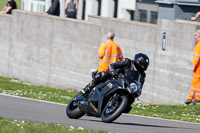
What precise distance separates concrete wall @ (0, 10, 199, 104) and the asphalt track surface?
4762mm

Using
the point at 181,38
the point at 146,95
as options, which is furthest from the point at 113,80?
the point at 146,95

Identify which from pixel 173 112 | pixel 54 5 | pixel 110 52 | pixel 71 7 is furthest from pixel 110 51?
pixel 54 5

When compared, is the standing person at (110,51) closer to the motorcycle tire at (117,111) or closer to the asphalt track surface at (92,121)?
the asphalt track surface at (92,121)

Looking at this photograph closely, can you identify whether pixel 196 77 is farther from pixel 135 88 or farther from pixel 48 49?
pixel 48 49

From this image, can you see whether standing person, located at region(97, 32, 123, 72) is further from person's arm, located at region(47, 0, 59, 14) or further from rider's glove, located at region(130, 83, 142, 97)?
person's arm, located at region(47, 0, 59, 14)

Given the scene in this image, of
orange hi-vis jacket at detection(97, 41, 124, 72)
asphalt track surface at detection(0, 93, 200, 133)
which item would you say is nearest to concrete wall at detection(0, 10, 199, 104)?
orange hi-vis jacket at detection(97, 41, 124, 72)

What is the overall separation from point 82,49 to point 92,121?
11.2 metres

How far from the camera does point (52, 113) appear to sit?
1380cm

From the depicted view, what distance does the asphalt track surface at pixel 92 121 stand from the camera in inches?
456

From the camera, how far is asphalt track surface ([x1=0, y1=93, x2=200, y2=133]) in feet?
38.0

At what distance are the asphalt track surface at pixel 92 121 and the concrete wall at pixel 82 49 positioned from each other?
4762mm

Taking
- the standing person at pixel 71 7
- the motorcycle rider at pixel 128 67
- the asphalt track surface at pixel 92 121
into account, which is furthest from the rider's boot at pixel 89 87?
the standing person at pixel 71 7

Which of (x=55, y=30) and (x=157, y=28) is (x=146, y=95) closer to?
(x=157, y=28)

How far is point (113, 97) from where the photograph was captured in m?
11.4
